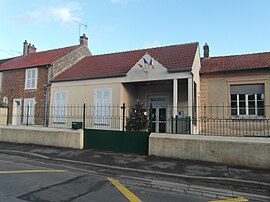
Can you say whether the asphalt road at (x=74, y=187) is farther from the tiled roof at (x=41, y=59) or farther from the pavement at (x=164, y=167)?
the tiled roof at (x=41, y=59)

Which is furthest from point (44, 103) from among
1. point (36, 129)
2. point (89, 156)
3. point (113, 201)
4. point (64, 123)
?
point (113, 201)

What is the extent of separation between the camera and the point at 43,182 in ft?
19.7

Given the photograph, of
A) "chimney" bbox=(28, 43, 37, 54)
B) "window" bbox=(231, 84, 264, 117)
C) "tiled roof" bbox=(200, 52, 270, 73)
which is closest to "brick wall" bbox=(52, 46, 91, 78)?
"chimney" bbox=(28, 43, 37, 54)

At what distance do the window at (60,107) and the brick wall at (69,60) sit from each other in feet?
6.56

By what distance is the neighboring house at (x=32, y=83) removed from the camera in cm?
1806

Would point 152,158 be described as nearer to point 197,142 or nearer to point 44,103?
point 197,142

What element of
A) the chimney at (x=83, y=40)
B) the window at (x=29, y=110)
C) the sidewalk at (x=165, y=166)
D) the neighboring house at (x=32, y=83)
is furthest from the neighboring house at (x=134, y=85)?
the chimney at (x=83, y=40)

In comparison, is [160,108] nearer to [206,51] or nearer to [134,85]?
[134,85]

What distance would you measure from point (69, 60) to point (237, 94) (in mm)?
13841

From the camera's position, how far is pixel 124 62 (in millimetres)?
16953

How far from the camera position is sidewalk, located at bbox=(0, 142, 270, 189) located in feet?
21.6

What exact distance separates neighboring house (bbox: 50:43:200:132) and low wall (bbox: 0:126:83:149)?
3647 mm

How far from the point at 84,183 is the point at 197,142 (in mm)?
4548

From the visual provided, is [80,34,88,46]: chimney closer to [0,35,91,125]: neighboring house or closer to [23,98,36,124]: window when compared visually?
[0,35,91,125]: neighboring house
